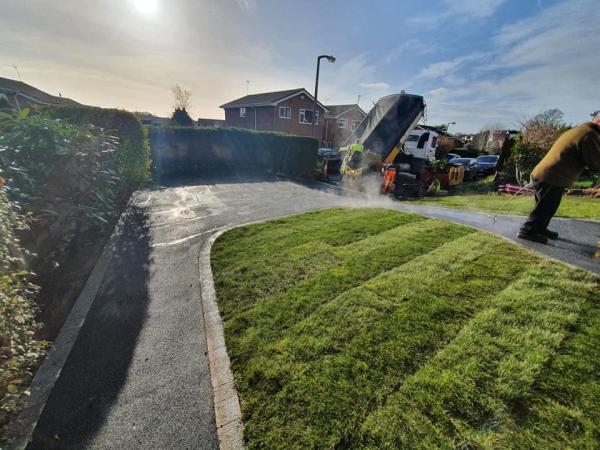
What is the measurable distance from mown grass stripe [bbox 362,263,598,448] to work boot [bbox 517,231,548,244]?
1891 millimetres

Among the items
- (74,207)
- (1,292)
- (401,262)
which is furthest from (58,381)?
(401,262)

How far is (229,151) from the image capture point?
1764 cm

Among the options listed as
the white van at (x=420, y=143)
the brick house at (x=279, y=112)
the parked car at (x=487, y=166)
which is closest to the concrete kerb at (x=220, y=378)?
the white van at (x=420, y=143)

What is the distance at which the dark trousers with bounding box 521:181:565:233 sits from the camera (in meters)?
4.49

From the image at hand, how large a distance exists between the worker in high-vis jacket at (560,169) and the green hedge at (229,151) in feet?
41.6

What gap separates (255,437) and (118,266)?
4.06m

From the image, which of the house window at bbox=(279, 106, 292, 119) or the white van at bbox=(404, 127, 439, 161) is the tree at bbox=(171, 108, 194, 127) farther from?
the white van at bbox=(404, 127, 439, 161)

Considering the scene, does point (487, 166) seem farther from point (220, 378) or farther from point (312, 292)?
point (220, 378)

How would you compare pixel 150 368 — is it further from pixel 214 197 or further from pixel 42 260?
pixel 214 197

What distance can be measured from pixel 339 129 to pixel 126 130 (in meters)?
28.8

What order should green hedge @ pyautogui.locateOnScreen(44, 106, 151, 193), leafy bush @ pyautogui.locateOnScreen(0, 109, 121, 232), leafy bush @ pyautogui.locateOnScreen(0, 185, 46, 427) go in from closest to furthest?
leafy bush @ pyautogui.locateOnScreen(0, 185, 46, 427), leafy bush @ pyautogui.locateOnScreen(0, 109, 121, 232), green hedge @ pyautogui.locateOnScreen(44, 106, 151, 193)

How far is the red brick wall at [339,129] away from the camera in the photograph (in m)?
34.0

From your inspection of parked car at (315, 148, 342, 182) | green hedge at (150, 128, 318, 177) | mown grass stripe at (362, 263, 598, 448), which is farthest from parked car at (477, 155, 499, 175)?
mown grass stripe at (362, 263, 598, 448)

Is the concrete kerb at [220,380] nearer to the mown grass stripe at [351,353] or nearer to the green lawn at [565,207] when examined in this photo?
the mown grass stripe at [351,353]
